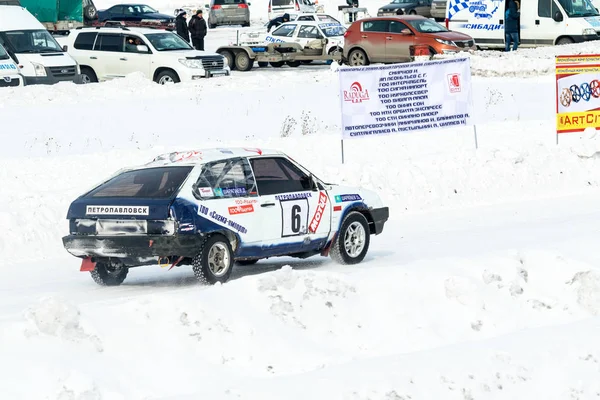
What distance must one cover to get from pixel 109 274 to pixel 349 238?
8.69ft

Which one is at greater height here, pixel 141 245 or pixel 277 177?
pixel 277 177

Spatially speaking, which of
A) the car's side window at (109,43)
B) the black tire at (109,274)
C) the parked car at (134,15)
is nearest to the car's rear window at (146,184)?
the black tire at (109,274)

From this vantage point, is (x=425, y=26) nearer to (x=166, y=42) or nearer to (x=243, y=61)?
(x=243, y=61)

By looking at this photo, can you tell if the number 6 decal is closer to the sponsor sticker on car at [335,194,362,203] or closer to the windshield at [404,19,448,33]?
the sponsor sticker on car at [335,194,362,203]

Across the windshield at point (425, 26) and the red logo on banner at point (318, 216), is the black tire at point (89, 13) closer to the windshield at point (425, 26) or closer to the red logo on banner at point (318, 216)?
the windshield at point (425, 26)

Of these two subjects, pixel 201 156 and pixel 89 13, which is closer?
pixel 201 156

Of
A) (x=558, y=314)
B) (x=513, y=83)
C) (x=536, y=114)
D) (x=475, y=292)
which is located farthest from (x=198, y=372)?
(x=513, y=83)

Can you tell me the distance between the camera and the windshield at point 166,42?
31.3m

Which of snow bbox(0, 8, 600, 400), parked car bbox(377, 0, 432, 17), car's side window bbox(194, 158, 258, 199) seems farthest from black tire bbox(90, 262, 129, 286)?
parked car bbox(377, 0, 432, 17)

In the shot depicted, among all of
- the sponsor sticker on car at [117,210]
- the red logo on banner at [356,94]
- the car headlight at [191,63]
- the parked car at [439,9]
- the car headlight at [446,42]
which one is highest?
the parked car at [439,9]

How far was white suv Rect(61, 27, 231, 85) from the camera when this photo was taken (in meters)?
30.9

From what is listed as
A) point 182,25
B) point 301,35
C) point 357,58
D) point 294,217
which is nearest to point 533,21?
point 357,58

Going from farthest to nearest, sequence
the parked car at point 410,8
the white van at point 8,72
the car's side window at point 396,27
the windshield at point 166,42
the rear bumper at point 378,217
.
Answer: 1. the parked car at point 410,8
2. the car's side window at point 396,27
3. the windshield at point 166,42
4. the white van at point 8,72
5. the rear bumper at point 378,217

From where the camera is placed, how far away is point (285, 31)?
3816 cm
